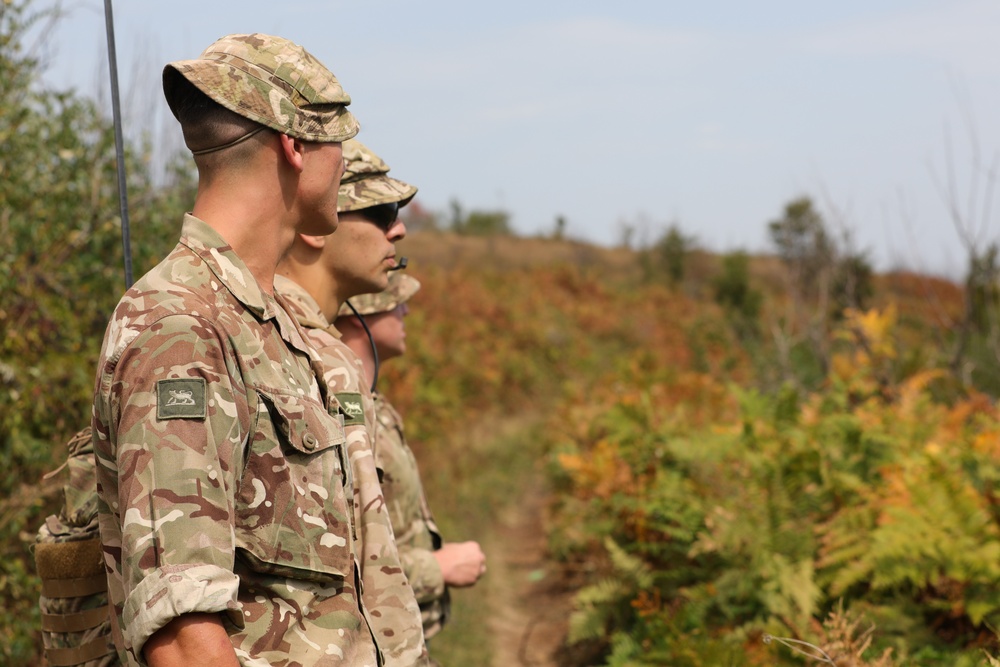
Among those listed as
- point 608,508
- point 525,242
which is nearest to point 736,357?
point 608,508

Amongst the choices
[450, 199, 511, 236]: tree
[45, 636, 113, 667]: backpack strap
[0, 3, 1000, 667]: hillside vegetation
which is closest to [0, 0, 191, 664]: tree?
[0, 3, 1000, 667]: hillside vegetation

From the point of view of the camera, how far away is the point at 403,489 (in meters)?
3.15

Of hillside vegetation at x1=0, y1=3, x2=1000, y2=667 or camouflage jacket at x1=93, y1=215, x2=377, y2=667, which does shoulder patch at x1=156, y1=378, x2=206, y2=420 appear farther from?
hillside vegetation at x1=0, y1=3, x2=1000, y2=667

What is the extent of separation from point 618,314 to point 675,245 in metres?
10.1

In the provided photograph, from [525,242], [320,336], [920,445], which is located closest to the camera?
[320,336]

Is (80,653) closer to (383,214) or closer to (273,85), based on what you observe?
(273,85)

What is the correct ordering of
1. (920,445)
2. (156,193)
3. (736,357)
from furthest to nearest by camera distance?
1. (736,357)
2. (156,193)
3. (920,445)

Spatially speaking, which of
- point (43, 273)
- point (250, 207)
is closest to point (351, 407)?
point (250, 207)

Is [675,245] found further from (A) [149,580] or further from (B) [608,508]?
(A) [149,580]

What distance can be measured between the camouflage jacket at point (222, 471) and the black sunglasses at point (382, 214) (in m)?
1.18

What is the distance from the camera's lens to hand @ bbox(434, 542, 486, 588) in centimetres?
330

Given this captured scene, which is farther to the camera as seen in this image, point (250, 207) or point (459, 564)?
point (459, 564)

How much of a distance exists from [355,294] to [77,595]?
1318 mm

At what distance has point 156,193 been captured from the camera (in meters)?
6.62
